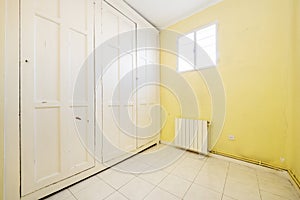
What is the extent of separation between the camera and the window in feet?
7.36

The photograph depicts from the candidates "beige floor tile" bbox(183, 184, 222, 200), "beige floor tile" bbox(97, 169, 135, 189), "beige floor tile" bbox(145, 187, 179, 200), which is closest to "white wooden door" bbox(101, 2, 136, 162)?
"beige floor tile" bbox(97, 169, 135, 189)

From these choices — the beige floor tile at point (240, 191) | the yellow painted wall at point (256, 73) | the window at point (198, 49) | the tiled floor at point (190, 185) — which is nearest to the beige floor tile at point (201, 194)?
the tiled floor at point (190, 185)

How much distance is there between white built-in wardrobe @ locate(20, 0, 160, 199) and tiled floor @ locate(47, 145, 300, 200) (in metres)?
0.23

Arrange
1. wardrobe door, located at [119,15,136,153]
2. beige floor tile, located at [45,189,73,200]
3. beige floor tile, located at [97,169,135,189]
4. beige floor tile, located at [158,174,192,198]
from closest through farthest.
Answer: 1. beige floor tile, located at [45,189,73,200]
2. beige floor tile, located at [158,174,192,198]
3. beige floor tile, located at [97,169,135,189]
4. wardrobe door, located at [119,15,136,153]


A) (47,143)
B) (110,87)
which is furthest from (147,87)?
(47,143)

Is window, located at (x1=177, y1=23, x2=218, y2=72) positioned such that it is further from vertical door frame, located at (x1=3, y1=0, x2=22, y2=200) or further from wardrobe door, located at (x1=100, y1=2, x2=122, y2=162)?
vertical door frame, located at (x1=3, y1=0, x2=22, y2=200)

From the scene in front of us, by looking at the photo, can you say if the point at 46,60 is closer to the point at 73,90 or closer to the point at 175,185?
the point at 73,90

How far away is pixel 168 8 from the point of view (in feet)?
7.62

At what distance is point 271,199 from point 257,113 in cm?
100

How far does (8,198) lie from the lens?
3.52 ft

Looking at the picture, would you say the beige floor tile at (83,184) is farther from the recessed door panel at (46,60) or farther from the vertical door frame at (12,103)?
the recessed door panel at (46,60)

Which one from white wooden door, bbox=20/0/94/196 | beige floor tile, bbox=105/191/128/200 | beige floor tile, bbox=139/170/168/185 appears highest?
white wooden door, bbox=20/0/94/196

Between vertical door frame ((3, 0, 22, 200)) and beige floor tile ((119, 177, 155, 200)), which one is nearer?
vertical door frame ((3, 0, 22, 200))

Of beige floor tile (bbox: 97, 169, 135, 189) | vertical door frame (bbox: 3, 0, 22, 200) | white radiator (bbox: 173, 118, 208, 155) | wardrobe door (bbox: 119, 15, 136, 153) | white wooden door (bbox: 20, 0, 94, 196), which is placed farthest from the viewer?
white radiator (bbox: 173, 118, 208, 155)
